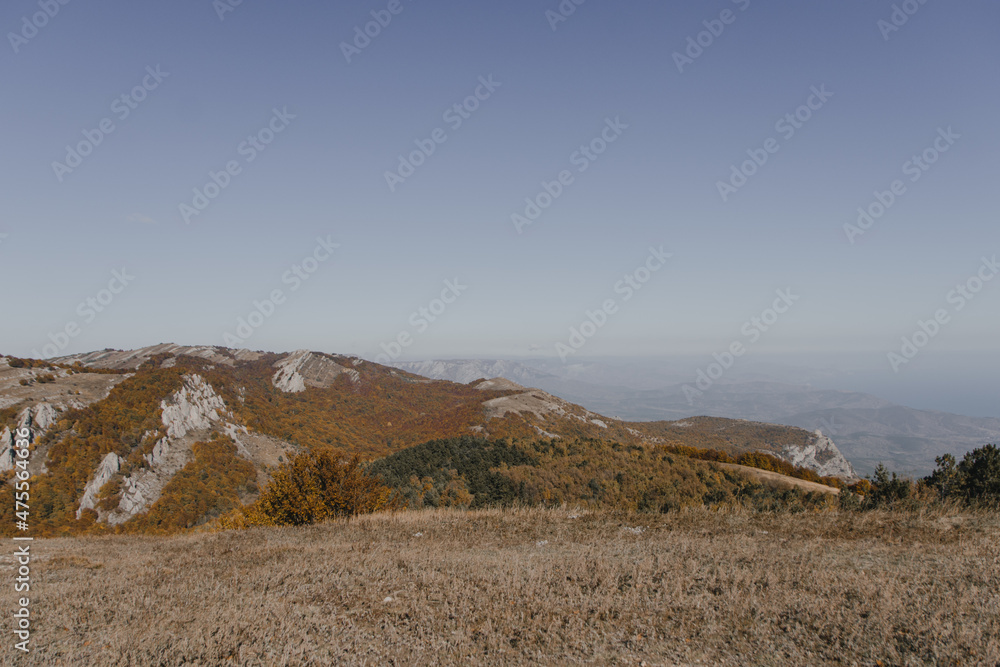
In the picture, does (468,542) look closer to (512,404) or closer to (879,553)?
(879,553)

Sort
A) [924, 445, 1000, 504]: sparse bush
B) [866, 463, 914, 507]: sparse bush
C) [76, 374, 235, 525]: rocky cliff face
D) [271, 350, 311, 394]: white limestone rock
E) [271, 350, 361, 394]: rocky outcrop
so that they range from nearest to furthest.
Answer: [924, 445, 1000, 504]: sparse bush → [866, 463, 914, 507]: sparse bush → [76, 374, 235, 525]: rocky cliff face → [271, 350, 311, 394]: white limestone rock → [271, 350, 361, 394]: rocky outcrop

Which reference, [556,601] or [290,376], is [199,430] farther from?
[556,601]

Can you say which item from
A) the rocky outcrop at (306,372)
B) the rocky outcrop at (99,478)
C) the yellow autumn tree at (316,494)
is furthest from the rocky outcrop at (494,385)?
the yellow autumn tree at (316,494)

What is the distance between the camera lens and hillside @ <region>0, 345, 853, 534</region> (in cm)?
3419

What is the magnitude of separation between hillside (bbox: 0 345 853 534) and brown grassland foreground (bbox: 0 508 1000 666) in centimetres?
1200

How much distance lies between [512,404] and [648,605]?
2439 inches

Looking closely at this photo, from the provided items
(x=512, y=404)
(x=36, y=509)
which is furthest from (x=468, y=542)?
(x=512, y=404)

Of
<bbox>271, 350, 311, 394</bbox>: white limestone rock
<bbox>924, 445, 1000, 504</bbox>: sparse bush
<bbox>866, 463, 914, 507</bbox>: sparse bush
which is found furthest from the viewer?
<bbox>271, 350, 311, 394</bbox>: white limestone rock

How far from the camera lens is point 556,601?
6664 millimetres

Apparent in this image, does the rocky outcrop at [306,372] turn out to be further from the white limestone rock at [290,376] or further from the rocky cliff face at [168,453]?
the rocky cliff face at [168,453]

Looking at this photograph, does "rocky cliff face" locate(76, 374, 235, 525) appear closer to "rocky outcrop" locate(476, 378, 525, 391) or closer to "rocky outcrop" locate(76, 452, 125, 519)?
"rocky outcrop" locate(76, 452, 125, 519)

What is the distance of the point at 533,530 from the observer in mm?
12406

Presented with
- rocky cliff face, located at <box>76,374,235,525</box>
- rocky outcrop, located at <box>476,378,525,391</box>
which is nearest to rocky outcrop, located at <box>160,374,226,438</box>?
rocky cliff face, located at <box>76,374,235,525</box>

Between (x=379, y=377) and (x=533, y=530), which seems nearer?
(x=533, y=530)
